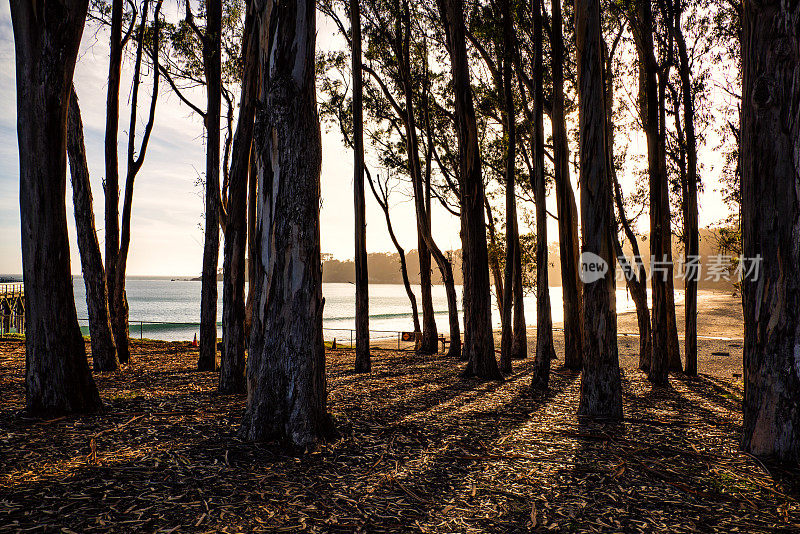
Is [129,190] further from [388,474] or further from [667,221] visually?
[667,221]

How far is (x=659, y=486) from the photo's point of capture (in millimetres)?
3150

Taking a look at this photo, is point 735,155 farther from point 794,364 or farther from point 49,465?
point 49,465

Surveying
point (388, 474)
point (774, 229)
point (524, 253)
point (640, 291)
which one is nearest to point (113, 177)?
point (388, 474)

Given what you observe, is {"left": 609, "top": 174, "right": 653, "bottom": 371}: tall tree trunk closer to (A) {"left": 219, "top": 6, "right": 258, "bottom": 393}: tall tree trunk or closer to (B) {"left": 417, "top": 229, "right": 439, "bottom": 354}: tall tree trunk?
(B) {"left": 417, "top": 229, "right": 439, "bottom": 354}: tall tree trunk

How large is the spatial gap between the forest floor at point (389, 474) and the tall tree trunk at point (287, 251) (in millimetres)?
302

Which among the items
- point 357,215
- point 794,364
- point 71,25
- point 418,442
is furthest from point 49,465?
point 357,215

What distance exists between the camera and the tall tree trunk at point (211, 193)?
800 centimetres

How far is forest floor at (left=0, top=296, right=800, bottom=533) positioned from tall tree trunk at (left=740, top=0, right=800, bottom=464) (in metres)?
0.41

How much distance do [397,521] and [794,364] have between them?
3.28 m

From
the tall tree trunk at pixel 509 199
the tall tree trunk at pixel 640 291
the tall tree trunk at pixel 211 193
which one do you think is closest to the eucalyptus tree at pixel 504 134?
the tall tree trunk at pixel 509 199

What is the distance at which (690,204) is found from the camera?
34.0ft

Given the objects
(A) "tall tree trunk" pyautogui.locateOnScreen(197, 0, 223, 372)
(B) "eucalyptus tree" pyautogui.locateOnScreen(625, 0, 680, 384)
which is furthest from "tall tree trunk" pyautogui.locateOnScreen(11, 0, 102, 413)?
(B) "eucalyptus tree" pyautogui.locateOnScreen(625, 0, 680, 384)

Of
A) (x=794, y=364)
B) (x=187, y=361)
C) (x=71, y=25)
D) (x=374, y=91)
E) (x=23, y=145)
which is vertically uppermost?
(x=374, y=91)

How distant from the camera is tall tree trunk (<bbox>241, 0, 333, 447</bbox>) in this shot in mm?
3648
